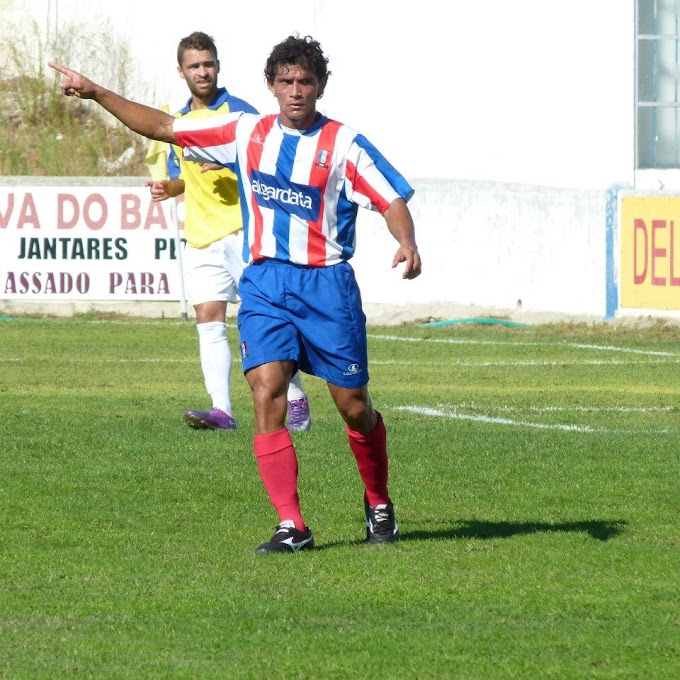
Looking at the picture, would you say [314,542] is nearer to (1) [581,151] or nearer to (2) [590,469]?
(2) [590,469]

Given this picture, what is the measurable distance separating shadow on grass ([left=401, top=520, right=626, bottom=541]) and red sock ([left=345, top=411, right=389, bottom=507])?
0.74 feet

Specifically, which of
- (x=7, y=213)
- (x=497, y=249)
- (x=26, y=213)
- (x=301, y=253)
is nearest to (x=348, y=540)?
(x=301, y=253)

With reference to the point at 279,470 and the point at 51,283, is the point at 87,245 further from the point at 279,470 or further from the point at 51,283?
the point at 279,470

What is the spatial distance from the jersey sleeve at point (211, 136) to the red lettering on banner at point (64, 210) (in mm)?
12926

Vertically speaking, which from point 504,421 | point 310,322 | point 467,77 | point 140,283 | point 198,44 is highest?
point 467,77

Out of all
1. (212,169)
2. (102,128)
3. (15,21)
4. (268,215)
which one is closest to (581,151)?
(102,128)

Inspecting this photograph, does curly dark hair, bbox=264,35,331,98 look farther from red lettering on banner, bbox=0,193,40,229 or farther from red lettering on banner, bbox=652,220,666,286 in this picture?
red lettering on banner, bbox=0,193,40,229

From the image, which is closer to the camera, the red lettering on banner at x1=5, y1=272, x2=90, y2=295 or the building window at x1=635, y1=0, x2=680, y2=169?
the red lettering on banner at x1=5, y1=272, x2=90, y2=295

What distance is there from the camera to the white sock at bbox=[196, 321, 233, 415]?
10.1 m

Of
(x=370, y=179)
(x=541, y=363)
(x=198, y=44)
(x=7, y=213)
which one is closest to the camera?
(x=370, y=179)

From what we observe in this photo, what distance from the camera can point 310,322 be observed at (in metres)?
6.61

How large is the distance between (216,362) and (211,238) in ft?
2.42

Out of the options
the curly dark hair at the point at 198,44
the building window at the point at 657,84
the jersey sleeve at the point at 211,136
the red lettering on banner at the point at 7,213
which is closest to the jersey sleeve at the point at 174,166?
the curly dark hair at the point at 198,44


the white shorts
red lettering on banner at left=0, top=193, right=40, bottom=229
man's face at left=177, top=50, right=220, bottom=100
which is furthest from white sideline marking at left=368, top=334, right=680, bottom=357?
man's face at left=177, top=50, right=220, bottom=100
